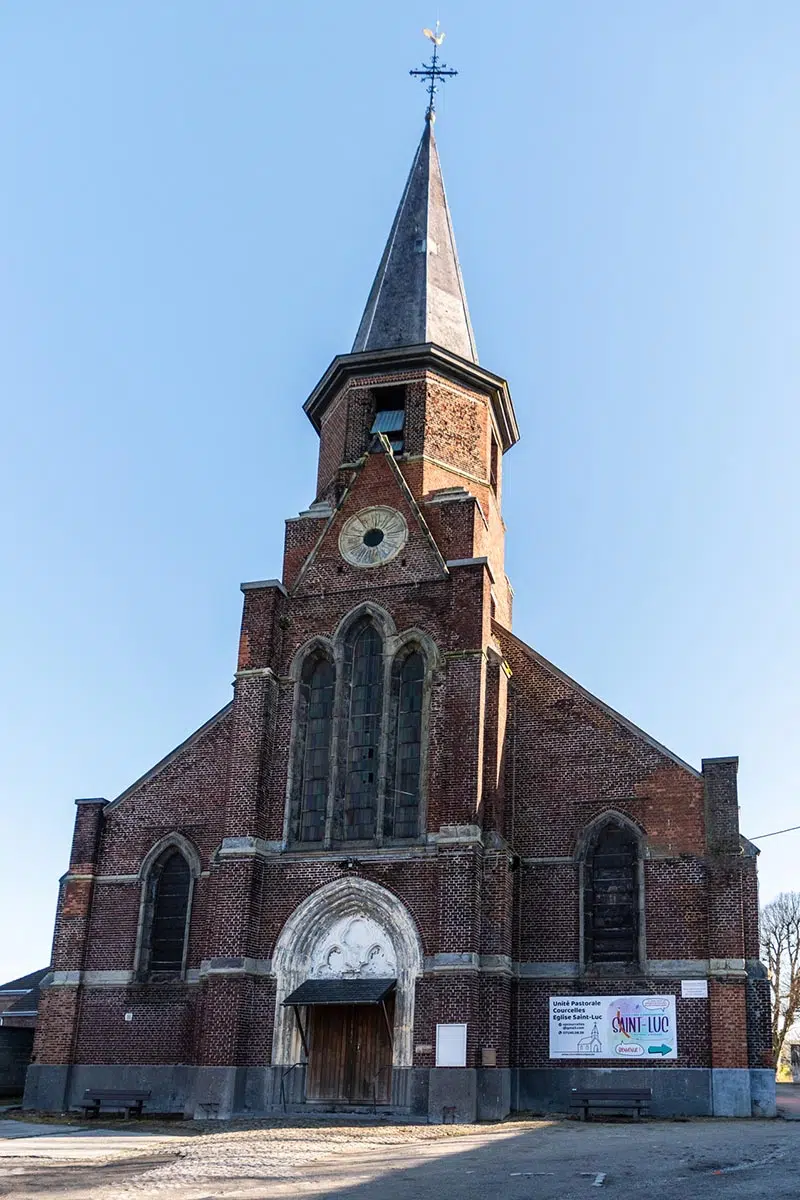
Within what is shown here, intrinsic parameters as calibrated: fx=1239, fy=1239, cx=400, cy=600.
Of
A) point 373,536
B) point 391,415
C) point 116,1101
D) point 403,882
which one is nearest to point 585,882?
point 403,882

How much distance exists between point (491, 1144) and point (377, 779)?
920cm

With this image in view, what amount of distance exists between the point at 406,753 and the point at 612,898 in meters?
5.25

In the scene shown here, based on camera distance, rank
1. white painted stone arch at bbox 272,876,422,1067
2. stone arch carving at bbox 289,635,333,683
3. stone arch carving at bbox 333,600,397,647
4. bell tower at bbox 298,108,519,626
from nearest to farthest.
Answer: white painted stone arch at bbox 272,876,422,1067 < stone arch carving at bbox 333,600,397,647 < stone arch carving at bbox 289,635,333,683 < bell tower at bbox 298,108,519,626

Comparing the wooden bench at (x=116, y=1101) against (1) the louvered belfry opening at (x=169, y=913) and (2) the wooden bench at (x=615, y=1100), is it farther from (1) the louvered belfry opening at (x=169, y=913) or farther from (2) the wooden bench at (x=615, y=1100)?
(2) the wooden bench at (x=615, y=1100)

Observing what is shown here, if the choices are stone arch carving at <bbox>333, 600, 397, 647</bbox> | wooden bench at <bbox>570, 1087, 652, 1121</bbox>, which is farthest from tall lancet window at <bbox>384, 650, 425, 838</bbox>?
wooden bench at <bbox>570, 1087, 652, 1121</bbox>

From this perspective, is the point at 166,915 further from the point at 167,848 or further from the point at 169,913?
the point at 167,848

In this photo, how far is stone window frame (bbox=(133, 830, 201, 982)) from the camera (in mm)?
27484

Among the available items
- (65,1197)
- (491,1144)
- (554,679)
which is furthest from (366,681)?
(65,1197)

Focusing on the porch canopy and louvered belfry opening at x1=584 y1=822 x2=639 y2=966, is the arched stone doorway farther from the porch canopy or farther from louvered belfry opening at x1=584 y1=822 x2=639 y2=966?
louvered belfry opening at x1=584 y1=822 x2=639 y2=966

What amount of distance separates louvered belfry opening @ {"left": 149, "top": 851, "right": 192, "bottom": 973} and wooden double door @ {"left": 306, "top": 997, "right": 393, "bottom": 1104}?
12.5ft

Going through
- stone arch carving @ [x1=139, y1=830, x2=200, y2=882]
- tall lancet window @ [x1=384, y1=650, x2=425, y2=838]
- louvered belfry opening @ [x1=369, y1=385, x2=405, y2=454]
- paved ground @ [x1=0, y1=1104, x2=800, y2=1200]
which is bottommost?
paved ground @ [x1=0, y1=1104, x2=800, y2=1200]

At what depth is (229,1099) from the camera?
2434cm

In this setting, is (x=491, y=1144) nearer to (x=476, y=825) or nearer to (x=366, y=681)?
(x=476, y=825)

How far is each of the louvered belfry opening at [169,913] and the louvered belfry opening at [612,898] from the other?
29.6ft
